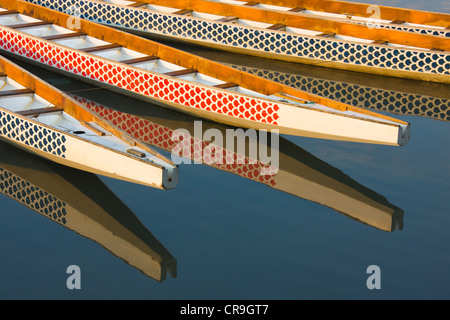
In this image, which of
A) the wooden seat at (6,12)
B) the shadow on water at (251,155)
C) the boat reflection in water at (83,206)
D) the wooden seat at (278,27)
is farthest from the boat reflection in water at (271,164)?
the wooden seat at (6,12)

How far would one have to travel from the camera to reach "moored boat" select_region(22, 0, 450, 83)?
10797 mm

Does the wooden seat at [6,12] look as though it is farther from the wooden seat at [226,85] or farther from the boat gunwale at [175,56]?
the wooden seat at [226,85]

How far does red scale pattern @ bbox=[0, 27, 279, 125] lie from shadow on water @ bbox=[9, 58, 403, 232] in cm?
19

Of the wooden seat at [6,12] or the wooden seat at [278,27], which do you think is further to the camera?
the wooden seat at [6,12]

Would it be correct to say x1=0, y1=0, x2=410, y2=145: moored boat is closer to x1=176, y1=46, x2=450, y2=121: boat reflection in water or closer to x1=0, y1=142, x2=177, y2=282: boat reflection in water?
x1=176, y1=46, x2=450, y2=121: boat reflection in water

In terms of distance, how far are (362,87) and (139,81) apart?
8.82 ft

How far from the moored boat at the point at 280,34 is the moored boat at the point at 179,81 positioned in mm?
1096

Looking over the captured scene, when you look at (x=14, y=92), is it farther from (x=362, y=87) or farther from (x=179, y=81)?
(x=362, y=87)

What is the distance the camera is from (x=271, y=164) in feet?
27.9

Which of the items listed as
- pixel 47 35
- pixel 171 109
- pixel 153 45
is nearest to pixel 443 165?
pixel 171 109

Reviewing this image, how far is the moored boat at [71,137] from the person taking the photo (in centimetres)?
730

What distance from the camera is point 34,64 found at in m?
11.1

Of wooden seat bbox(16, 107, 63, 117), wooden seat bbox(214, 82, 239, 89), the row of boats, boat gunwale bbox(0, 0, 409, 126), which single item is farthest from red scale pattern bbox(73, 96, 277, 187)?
wooden seat bbox(16, 107, 63, 117)

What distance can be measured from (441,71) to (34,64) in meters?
4.94
